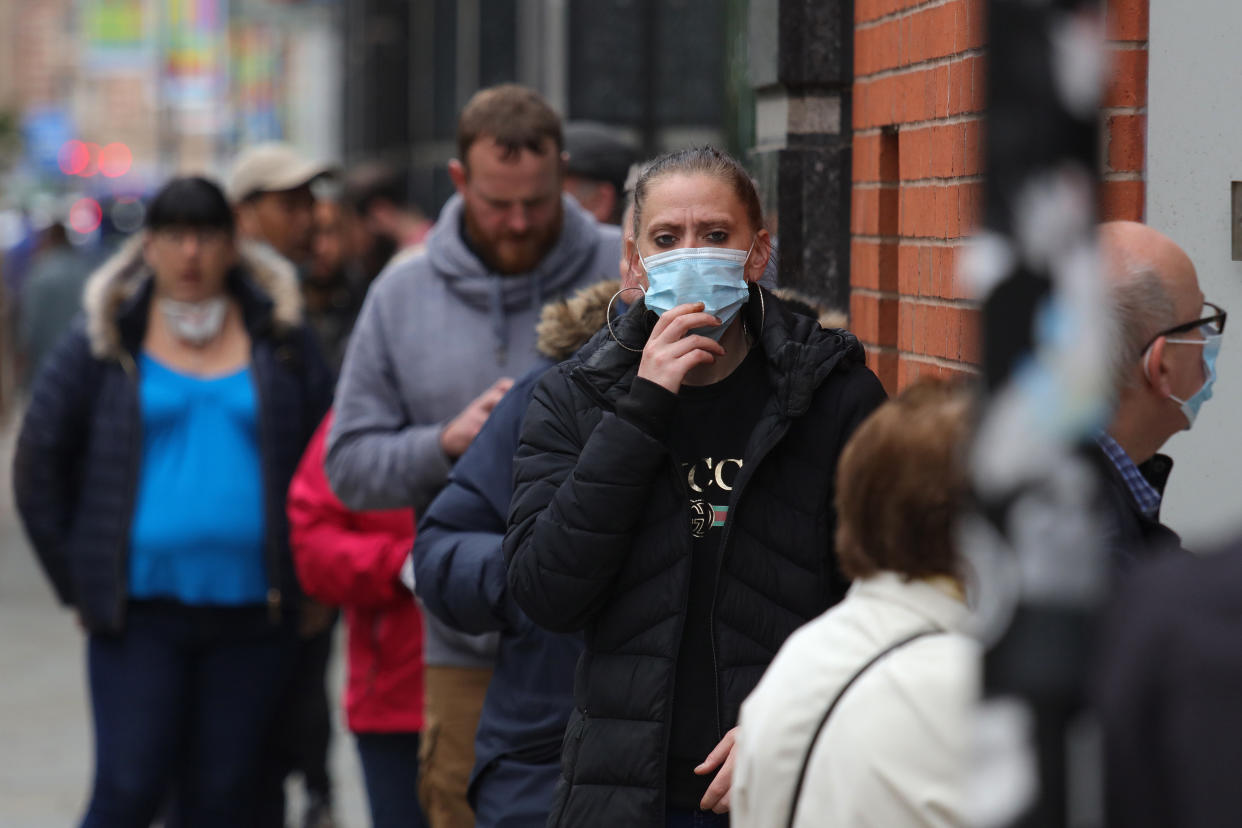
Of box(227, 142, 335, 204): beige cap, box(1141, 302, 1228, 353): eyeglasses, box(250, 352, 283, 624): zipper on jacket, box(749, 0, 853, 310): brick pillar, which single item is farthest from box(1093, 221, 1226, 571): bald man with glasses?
box(227, 142, 335, 204): beige cap

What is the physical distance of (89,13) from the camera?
53.6 m

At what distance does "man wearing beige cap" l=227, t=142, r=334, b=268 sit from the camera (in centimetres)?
707

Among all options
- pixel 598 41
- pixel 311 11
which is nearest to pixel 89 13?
pixel 311 11

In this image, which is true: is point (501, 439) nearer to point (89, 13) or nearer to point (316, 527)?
point (316, 527)

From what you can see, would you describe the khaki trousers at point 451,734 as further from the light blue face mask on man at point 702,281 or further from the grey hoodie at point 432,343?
the light blue face mask on man at point 702,281

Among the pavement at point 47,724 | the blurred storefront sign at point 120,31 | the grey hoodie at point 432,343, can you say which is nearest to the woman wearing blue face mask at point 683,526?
the grey hoodie at point 432,343

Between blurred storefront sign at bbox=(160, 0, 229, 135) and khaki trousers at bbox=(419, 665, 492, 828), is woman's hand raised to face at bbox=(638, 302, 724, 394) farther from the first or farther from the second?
blurred storefront sign at bbox=(160, 0, 229, 135)

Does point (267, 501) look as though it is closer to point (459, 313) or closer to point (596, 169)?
point (459, 313)

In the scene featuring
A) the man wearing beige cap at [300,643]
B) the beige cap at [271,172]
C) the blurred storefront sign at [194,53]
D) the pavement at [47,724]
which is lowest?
the pavement at [47,724]

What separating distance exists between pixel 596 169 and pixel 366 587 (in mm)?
1358

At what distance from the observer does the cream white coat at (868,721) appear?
186 centimetres

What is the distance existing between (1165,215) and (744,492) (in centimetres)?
97

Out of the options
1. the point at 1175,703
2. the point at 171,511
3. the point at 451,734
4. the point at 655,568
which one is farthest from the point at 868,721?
the point at 171,511

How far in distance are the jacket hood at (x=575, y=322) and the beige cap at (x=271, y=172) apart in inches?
155
